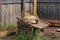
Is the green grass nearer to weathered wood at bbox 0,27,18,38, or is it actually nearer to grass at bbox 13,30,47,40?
grass at bbox 13,30,47,40

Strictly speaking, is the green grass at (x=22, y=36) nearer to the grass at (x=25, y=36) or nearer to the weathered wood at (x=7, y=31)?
the grass at (x=25, y=36)

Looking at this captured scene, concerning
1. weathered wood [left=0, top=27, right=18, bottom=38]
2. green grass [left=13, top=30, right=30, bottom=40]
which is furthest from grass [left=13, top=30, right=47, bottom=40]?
weathered wood [left=0, top=27, right=18, bottom=38]

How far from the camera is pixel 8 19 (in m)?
7.27

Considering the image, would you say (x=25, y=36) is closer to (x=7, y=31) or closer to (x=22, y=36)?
(x=22, y=36)

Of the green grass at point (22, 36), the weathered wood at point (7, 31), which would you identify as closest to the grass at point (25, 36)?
the green grass at point (22, 36)

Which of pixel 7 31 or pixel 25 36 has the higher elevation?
pixel 7 31

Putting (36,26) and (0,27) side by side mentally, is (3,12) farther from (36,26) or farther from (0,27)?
(36,26)

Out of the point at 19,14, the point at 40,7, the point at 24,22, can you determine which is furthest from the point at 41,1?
the point at 24,22

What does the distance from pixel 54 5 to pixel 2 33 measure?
170 inches

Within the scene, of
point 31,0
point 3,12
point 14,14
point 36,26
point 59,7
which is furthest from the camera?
point 59,7

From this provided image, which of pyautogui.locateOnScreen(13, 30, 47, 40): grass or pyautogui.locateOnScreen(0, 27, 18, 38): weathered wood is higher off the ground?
pyautogui.locateOnScreen(0, 27, 18, 38): weathered wood

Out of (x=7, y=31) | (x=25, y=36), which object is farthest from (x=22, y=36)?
(x=7, y=31)

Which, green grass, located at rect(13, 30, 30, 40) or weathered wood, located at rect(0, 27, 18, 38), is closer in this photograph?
green grass, located at rect(13, 30, 30, 40)

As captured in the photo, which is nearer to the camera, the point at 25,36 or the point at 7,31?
the point at 25,36
